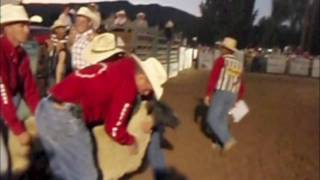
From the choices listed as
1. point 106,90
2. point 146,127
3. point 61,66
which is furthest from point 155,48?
point 106,90

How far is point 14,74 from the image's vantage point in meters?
5.53

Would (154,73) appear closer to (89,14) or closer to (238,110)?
(89,14)

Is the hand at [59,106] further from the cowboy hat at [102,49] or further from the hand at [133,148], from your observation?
the hand at [133,148]

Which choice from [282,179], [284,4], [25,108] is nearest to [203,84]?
[284,4]

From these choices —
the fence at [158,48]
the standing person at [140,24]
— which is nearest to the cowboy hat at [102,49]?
the fence at [158,48]

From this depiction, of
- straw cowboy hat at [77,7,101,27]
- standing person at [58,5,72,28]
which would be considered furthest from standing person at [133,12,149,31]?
straw cowboy hat at [77,7,101,27]

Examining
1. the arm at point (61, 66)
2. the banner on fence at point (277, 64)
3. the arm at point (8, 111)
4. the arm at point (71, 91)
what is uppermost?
the arm at point (71, 91)

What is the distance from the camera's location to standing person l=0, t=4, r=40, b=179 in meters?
5.17

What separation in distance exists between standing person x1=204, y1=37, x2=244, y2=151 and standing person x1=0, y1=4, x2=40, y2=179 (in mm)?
4364

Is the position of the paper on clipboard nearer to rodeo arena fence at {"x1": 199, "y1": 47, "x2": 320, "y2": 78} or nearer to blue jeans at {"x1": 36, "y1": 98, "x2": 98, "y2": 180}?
blue jeans at {"x1": 36, "y1": 98, "x2": 98, "y2": 180}

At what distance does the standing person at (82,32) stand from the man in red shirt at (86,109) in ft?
8.80

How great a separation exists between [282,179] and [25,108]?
11.4 feet

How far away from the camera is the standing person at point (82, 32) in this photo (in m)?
8.00

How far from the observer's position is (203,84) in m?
24.0
